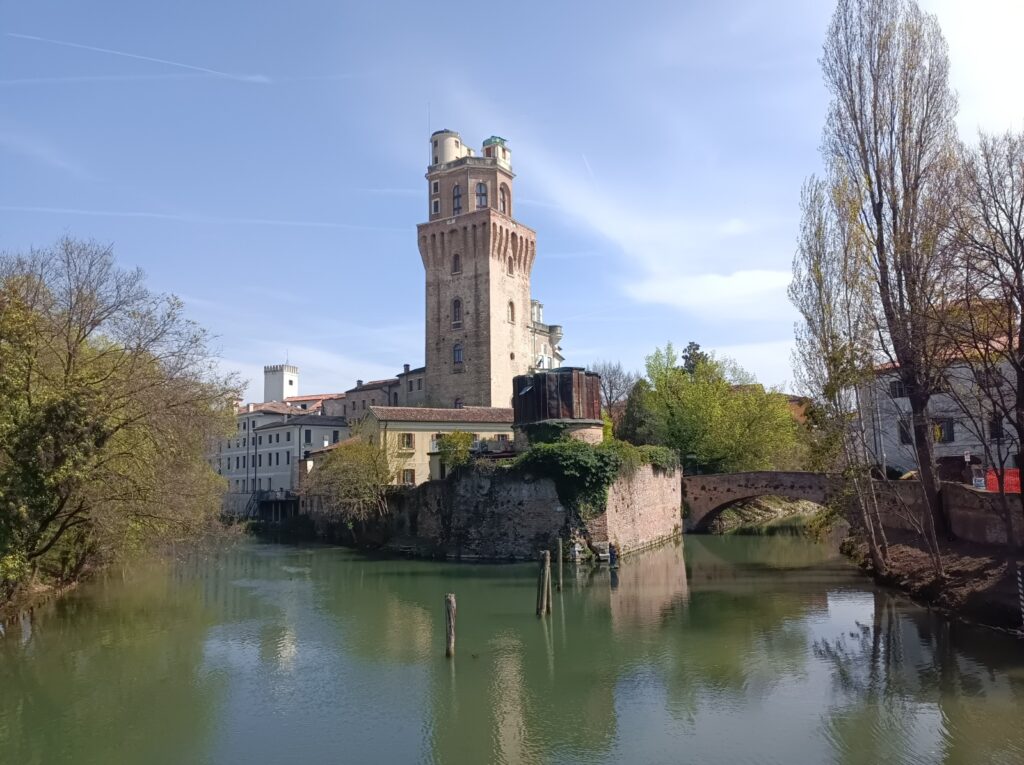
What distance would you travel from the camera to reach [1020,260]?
14.8 m

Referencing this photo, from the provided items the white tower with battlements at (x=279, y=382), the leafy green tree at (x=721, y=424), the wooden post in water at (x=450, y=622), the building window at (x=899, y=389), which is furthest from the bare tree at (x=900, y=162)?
the white tower with battlements at (x=279, y=382)

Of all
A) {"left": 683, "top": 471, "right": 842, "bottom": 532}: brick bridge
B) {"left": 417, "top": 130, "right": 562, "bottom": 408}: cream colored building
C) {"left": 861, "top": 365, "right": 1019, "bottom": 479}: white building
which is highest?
{"left": 417, "top": 130, "right": 562, "bottom": 408}: cream colored building

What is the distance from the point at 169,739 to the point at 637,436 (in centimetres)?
4513

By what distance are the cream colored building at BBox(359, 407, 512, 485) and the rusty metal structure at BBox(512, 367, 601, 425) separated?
8466 millimetres

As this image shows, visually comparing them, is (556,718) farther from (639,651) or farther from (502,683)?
(639,651)

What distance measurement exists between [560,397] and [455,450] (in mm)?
5671

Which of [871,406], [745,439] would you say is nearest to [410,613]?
[871,406]

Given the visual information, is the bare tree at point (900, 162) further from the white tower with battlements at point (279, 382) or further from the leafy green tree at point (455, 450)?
the white tower with battlements at point (279, 382)

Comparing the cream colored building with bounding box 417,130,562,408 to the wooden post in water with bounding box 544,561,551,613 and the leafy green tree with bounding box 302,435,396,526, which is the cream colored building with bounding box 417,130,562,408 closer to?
the leafy green tree with bounding box 302,435,396,526

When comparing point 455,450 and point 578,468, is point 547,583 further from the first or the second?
point 455,450

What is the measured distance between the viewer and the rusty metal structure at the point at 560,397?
3656cm

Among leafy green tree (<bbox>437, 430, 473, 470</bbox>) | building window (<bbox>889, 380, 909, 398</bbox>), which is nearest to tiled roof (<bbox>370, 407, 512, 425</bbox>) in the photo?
leafy green tree (<bbox>437, 430, 473, 470</bbox>)

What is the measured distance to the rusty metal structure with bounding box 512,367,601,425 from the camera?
36562mm

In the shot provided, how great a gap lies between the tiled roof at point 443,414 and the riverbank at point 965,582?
27.0 meters
